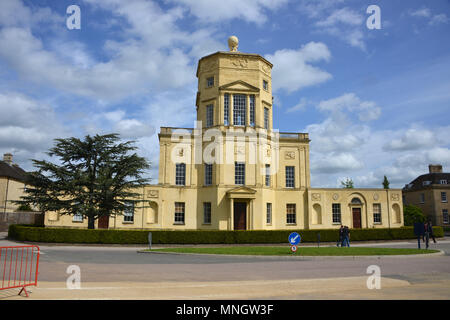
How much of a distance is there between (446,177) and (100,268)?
67715 mm

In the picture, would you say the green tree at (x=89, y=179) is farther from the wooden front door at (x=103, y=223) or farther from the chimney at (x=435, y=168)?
the chimney at (x=435, y=168)

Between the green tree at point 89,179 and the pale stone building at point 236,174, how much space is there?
5.50 m

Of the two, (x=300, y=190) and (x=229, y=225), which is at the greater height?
(x=300, y=190)

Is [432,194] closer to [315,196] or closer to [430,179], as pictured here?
[430,179]

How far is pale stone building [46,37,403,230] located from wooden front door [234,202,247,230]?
10 centimetres

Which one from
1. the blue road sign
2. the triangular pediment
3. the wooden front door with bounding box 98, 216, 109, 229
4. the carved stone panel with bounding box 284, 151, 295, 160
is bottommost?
the blue road sign

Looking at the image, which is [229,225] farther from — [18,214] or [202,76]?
[18,214]

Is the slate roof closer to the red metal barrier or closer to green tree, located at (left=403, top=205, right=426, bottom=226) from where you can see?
green tree, located at (left=403, top=205, right=426, bottom=226)

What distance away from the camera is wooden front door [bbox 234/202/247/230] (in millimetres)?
34625

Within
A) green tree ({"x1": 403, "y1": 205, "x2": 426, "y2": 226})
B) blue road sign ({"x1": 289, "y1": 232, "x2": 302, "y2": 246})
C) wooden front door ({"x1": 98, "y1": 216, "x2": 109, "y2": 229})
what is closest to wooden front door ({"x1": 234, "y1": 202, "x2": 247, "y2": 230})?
wooden front door ({"x1": 98, "y1": 216, "x2": 109, "y2": 229})

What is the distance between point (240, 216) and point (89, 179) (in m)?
14.8
